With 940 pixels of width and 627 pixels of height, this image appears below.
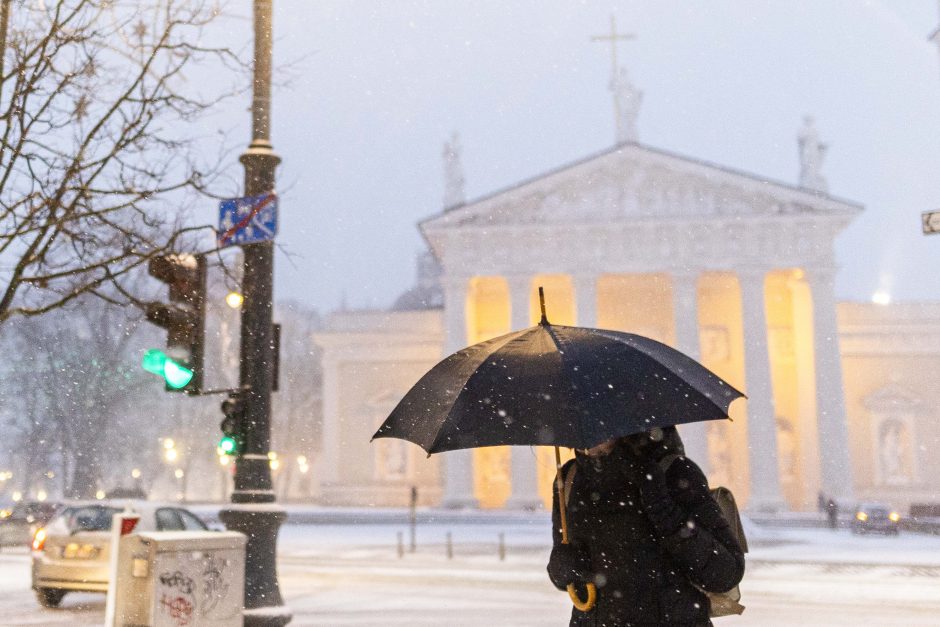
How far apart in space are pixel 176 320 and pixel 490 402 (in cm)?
500

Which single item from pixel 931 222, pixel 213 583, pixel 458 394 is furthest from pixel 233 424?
pixel 931 222

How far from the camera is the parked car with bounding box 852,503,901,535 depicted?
3027 centimetres

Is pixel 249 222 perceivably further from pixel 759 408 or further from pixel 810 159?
pixel 810 159

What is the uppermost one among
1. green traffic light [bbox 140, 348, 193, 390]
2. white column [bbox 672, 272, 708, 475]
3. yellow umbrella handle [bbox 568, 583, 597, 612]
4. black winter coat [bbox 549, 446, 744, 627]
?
white column [bbox 672, 272, 708, 475]

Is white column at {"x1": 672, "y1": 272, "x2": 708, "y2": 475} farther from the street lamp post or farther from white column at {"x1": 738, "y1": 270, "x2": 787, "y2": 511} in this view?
the street lamp post

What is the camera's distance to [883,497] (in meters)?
42.5

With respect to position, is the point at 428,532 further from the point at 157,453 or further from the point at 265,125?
the point at 157,453

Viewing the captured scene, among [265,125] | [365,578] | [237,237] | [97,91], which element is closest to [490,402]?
[237,237]

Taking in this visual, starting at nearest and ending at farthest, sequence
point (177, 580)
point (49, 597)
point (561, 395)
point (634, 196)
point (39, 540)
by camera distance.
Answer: point (561, 395) → point (177, 580) → point (49, 597) → point (39, 540) → point (634, 196)

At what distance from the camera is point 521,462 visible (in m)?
41.4

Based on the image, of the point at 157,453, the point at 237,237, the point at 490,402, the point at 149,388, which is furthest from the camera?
the point at 157,453

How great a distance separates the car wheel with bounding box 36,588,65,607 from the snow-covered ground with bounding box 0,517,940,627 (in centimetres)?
13

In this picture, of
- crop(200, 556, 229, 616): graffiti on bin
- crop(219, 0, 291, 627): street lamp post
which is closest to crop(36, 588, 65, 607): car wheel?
crop(219, 0, 291, 627): street lamp post

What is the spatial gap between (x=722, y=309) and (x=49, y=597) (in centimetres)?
3895
